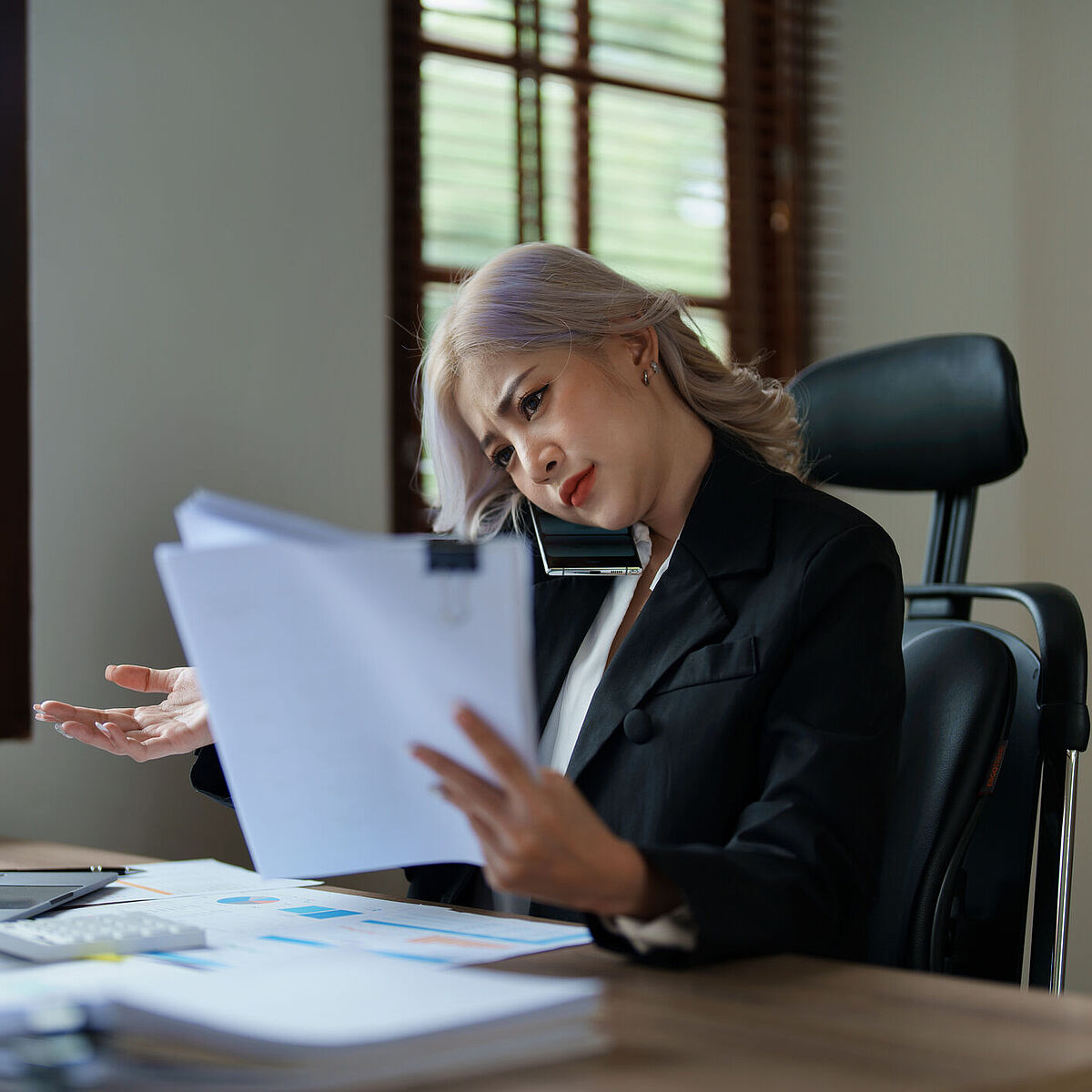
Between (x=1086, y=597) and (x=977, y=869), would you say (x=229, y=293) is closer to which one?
(x=977, y=869)

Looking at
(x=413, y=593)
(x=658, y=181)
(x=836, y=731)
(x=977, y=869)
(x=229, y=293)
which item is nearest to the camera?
(x=413, y=593)

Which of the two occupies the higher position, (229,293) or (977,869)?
(229,293)

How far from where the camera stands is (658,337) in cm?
143

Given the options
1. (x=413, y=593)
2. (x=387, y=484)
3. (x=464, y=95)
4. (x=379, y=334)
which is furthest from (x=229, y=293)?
(x=413, y=593)

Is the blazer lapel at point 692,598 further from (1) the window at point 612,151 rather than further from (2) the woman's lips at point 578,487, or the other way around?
(1) the window at point 612,151

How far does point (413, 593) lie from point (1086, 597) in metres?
2.15

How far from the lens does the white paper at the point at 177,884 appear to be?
47.9 inches

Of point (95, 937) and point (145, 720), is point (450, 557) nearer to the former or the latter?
point (95, 937)

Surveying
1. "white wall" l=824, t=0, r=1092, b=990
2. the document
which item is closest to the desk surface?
the document

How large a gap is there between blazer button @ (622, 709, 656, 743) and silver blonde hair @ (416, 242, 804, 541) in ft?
1.19

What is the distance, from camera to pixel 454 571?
72cm

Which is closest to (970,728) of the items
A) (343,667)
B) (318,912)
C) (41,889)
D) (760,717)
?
(760,717)

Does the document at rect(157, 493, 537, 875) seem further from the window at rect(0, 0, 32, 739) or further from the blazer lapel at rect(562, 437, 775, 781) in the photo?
the window at rect(0, 0, 32, 739)

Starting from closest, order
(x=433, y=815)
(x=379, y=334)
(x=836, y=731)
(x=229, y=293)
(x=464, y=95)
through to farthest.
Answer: (x=433, y=815) → (x=836, y=731) → (x=229, y=293) → (x=379, y=334) → (x=464, y=95)
